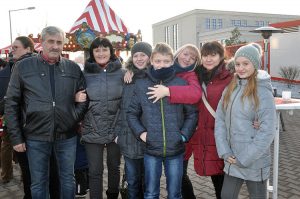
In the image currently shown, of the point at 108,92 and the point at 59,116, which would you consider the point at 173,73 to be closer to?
the point at 108,92

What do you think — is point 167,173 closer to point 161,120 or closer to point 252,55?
point 161,120

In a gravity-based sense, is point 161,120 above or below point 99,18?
below

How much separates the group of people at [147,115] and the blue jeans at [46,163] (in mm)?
11

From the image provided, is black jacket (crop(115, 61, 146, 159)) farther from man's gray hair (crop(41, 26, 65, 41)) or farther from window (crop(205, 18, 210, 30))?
window (crop(205, 18, 210, 30))

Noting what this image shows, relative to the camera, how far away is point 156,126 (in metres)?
3.04

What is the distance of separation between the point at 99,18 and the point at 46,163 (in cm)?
528

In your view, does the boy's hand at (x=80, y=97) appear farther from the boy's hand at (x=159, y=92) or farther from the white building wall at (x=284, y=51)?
the white building wall at (x=284, y=51)

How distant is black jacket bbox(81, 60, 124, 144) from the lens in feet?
11.5

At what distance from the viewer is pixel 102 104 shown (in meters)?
3.49

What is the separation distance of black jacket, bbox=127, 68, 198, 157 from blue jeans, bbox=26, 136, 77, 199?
0.88 metres

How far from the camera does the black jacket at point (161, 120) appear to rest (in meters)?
3.03

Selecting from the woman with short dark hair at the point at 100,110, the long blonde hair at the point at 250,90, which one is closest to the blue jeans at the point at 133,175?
the woman with short dark hair at the point at 100,110

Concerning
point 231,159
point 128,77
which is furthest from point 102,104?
point 231,159

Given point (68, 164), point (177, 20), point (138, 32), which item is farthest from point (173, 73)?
point (177, 20)
